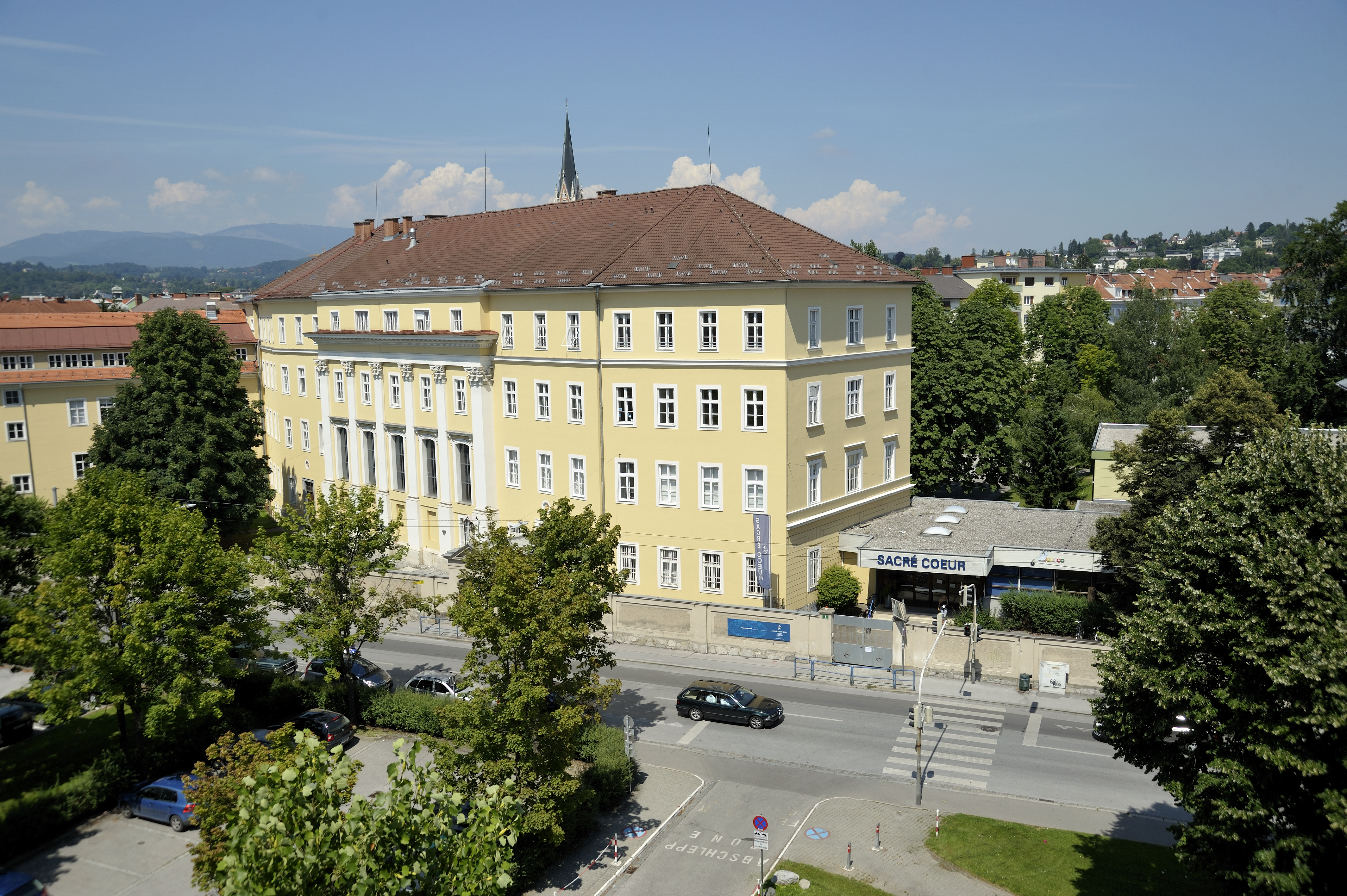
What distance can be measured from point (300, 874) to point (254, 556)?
25.3 m

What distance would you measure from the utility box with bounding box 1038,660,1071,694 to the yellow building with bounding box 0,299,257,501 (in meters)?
62.6

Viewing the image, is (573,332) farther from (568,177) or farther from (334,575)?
(568,177)

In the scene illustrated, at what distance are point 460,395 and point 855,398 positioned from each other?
2295cm

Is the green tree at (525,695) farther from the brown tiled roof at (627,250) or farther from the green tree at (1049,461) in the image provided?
the green tree at (1049,461)

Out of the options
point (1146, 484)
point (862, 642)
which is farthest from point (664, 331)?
point (1146, 484)

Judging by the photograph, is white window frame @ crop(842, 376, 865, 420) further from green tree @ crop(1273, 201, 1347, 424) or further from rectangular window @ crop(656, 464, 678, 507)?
green tree @ crop(1273, 201, 1347, 424)

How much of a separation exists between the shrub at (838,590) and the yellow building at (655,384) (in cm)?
109

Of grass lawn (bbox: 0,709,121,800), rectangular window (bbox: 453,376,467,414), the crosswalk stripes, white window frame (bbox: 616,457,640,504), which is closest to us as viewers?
the crosswalk stripes

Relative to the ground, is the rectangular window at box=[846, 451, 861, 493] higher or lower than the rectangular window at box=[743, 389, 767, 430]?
lower

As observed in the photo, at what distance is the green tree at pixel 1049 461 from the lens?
6034 cm

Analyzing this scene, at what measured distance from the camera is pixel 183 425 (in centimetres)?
5912

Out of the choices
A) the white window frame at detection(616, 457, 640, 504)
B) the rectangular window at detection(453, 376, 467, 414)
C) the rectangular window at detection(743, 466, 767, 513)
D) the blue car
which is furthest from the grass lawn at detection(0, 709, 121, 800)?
the rectangular window at detection(743, 466, 767, 513)

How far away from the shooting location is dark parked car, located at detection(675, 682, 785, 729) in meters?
34.8

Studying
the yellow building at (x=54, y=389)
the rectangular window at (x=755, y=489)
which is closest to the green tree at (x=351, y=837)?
the rectangular window at (x=755, y=489)
